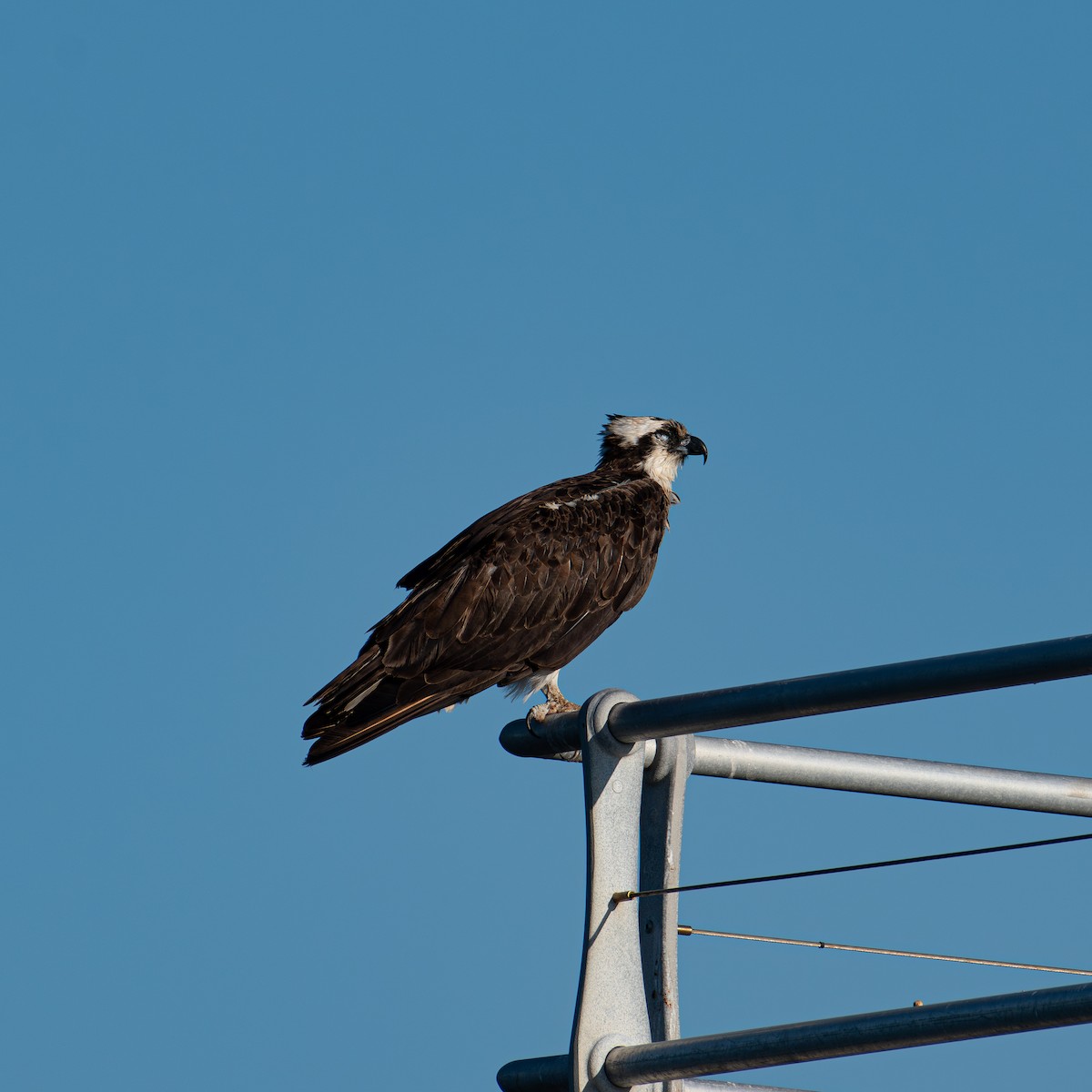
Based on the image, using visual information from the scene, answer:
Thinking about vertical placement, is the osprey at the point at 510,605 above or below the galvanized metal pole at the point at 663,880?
above

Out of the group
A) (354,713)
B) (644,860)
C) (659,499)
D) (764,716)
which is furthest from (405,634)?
(764,716)

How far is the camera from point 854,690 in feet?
8.10

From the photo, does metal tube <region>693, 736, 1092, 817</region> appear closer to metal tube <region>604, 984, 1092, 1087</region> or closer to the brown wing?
metal tube <region>604, 984, 1092, 1087</region>

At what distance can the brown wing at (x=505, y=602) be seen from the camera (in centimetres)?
716

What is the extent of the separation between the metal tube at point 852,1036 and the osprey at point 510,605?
13.5 feet

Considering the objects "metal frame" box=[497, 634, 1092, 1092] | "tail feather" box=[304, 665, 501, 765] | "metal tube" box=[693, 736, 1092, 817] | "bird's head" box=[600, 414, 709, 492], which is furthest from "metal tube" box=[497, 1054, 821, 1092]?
"bird's head" box=[600, 414, 709, 492]

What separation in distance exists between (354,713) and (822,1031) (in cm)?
469

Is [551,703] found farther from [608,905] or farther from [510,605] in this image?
[608,905]

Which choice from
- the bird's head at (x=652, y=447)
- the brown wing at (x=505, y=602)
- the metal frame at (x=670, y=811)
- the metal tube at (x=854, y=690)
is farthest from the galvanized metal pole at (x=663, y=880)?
the bird's head at (x=652, y=447)

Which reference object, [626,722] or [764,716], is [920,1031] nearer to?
[764,716]

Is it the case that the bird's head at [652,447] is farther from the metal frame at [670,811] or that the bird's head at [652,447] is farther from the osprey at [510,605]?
the metal frame at [670,811]

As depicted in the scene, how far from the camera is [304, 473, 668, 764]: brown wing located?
7.16 m

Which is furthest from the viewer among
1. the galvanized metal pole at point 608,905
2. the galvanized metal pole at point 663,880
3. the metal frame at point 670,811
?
the galvanized metal pole at point 663,880

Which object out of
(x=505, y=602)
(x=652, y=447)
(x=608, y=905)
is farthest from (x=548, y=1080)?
(x=652, y=447)
